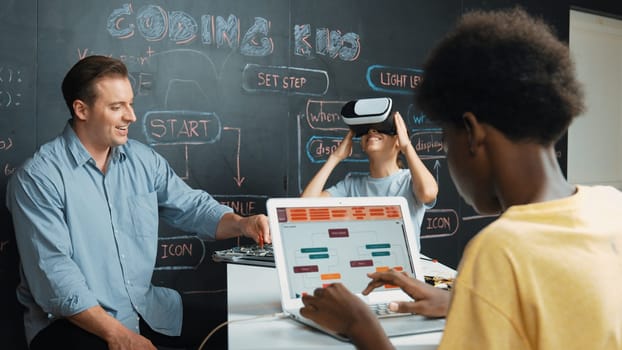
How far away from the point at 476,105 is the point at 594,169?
4.37 m

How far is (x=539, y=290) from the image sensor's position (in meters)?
0.79

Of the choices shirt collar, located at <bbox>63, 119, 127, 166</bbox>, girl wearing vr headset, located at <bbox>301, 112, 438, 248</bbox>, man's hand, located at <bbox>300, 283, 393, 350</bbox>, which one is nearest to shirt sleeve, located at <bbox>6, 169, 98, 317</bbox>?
shirt collar, located at <bbox>63, 119, 127, 166</bbox>

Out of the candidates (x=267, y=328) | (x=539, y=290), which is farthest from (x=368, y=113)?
(x=539, y=290)

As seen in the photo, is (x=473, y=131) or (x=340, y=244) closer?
(x=473, y=131)

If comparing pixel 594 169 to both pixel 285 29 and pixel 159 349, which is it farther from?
pixel 159 349

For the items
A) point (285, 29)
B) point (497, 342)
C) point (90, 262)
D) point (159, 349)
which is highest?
point (285, 29)

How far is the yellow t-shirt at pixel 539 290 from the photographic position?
79cm

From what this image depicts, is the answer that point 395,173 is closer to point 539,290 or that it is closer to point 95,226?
point 95,226

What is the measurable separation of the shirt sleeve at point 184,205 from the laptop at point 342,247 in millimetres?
888

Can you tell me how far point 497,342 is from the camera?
80 centimetres

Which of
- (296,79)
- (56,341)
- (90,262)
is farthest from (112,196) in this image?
(296,79)

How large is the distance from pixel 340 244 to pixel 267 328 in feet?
0.90

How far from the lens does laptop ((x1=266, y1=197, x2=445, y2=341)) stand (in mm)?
1514

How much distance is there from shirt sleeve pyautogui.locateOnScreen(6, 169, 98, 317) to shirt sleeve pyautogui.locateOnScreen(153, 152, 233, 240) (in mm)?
448
